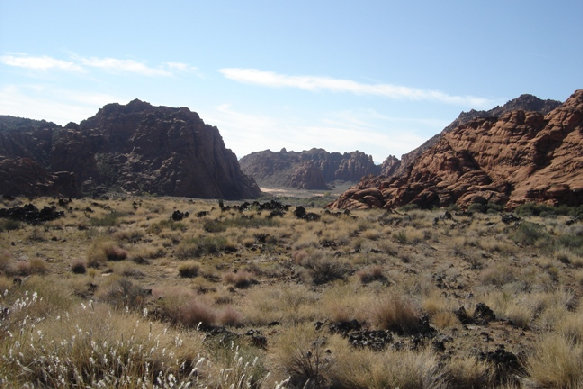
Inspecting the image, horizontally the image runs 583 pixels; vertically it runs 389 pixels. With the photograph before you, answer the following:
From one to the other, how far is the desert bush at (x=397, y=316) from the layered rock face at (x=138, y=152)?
6710 centimetres

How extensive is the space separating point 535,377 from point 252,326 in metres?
4.58

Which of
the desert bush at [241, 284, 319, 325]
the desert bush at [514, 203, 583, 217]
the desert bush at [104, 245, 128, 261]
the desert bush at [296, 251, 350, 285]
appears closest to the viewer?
the desert bush at [241, 284, 319, 325]

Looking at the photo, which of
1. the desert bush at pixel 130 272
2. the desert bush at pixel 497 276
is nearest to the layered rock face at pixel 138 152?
the desert bush at pixel 130 272

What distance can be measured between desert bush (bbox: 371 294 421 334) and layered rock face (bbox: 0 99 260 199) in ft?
220

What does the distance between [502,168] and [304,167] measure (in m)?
109

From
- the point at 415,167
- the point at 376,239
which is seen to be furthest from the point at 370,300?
the point at 415,167

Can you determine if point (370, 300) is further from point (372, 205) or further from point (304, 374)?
point (372, 205)

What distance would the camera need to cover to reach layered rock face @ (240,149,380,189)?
14675 centimetres

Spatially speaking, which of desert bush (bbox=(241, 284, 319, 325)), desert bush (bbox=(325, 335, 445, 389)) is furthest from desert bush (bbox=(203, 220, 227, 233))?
desert bush (bbox=(325, 335, 445, 389))

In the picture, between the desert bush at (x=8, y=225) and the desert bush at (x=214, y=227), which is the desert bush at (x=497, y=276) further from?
the desert bush at (x=8, y=225)

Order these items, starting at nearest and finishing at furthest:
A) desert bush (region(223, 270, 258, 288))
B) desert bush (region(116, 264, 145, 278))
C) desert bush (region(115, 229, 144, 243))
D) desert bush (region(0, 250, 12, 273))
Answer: desert bush (region(0, 250, 12, 273)) < desert bush (region(223, 270, 258, 288)) < desert bush (region(116, 264, 145, 278)) < desert bush (region(115, 229, 144, 243))

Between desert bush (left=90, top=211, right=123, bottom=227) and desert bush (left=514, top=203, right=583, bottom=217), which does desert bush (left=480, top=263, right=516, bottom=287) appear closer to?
desert bush (left=90, top=211, right=123, bottom=227)

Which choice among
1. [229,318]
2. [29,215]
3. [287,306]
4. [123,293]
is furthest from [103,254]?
[29,215]

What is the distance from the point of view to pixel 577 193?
109 feet
